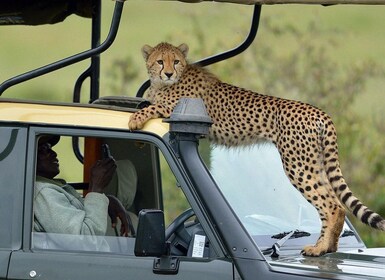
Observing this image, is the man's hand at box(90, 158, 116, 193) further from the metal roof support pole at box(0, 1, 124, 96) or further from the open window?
the metal roof support pole at box(0, 1, 124, 96)

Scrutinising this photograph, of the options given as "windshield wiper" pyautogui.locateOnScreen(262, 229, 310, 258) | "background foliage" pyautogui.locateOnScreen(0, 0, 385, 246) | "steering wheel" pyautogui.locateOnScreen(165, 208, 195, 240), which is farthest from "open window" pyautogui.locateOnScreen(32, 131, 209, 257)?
"background foliage" pyautogui.locateOnScreen(0, 0, 385, 246)

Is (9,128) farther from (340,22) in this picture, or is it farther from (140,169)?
(340,22)

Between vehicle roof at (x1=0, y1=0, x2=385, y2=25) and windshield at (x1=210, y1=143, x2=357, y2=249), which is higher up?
vehicle roof at (x1=0, y1=0, x2=385, y2=25)

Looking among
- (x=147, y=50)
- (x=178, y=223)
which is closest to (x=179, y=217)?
(x=178, y=223)

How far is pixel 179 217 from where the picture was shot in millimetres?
5320

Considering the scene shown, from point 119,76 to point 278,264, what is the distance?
7.85m

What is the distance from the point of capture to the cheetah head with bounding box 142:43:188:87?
5.86 m

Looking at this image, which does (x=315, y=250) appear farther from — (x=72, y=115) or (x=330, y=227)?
(x=72, y=115)

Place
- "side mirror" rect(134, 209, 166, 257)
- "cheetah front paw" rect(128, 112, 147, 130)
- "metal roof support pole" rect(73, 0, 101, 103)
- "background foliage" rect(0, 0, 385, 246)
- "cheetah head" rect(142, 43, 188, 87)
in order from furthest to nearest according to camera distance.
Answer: "background foliage" rect(0, 0, 385, 246)
"metal roof support pole" rect(73, 0, 101, 103)
"cheetah head" rect(142, 43, 188, 87)
"cheetah front paw" rect(128, 112, 147, 130)
"side mirror" rect(134, 209, 166, 257)

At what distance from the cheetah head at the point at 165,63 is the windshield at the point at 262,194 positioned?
0.62m

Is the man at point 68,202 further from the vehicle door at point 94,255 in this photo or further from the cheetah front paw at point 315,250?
the cheetah front paw at point 315,250

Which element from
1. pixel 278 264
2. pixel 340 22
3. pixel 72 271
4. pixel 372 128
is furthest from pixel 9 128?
pixel 340 22

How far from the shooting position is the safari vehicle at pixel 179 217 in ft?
15.2

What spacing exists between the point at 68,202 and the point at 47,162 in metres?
0.25
